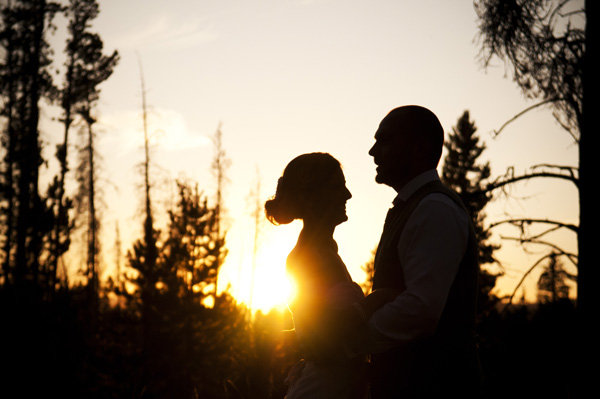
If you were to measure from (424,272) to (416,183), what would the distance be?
0.63 m

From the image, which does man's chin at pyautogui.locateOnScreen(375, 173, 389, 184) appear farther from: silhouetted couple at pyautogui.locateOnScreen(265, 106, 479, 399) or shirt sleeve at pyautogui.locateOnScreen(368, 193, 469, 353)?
shirt sleeve at pyautogui.locateOnScreen(368, 193, 469, 353)

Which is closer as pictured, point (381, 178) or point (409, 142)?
point (409, 142)

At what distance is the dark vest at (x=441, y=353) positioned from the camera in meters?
2.54

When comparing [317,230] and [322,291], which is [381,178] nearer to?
[317,230]

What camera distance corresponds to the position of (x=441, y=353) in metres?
2.55

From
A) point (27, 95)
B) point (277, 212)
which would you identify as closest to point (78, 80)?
point (27, 95)

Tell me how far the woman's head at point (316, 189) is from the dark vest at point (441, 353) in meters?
0.46

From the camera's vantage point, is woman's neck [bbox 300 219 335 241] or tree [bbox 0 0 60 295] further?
tree [bbox 0 0 60 295]

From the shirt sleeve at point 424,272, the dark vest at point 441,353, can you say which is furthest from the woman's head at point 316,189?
the shirt sleeve at point 424,272

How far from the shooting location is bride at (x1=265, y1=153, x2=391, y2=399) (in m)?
2.72

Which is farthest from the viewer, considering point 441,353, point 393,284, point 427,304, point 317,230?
point 317,230

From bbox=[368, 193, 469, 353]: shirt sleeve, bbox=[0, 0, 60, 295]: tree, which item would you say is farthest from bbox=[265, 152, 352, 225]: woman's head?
bbox=[0, 0, 60, 295]: tree

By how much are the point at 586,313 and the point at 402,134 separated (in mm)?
3617

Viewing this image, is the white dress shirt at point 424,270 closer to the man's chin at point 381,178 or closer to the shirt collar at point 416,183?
the shirt collar at point 416,183
